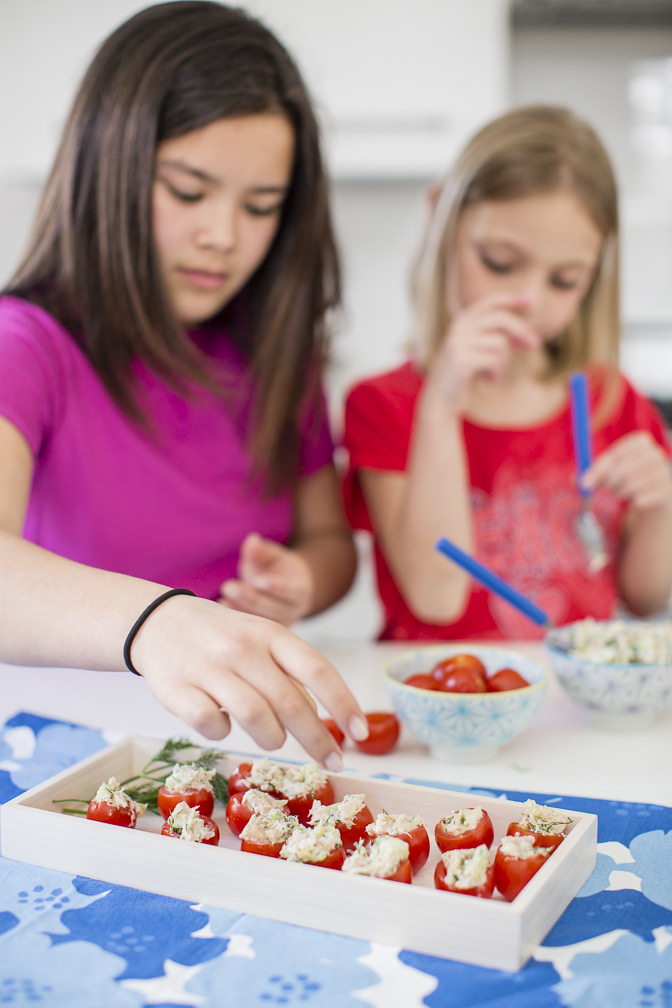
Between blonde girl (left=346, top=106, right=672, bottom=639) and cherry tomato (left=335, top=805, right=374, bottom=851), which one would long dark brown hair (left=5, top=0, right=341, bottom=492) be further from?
cherry tomato (left=335, top=805, right=374, bottom=851)

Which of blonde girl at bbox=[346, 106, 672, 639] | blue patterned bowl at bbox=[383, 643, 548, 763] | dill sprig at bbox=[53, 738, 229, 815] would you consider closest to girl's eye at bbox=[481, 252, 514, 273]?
blonde girl at bbox=[346, 106, 672, 639]

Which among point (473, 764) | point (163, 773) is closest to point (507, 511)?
point (473, 764)

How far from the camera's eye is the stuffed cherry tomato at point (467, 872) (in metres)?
0.52

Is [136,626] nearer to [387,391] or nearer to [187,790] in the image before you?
[187,790]

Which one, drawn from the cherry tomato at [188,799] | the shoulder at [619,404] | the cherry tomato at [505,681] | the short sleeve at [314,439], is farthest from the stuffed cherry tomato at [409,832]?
the shoulder at [619,404]

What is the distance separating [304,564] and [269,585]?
0.09 m

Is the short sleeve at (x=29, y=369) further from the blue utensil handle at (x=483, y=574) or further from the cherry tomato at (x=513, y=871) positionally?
the cherry tomato at (x=513, y=871)

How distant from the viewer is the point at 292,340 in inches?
47.9

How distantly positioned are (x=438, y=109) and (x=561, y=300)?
52.5 inches

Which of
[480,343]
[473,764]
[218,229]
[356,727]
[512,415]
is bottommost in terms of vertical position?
[473,764]

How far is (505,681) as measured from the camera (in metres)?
0.78

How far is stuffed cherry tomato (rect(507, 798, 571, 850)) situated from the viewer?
1.86 feet

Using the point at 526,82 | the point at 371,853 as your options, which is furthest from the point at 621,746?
the point at 526,82

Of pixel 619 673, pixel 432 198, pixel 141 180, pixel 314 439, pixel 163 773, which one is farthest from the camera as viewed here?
pixel 432 198
